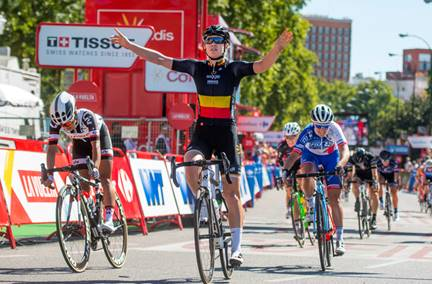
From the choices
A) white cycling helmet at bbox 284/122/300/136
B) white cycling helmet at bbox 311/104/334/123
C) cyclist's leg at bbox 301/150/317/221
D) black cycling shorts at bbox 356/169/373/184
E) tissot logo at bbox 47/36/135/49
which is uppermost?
tissot logo at bbox 47/36/135/49

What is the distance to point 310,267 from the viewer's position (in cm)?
1198

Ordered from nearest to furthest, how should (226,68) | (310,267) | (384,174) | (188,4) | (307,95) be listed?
(226,68), (310,267), (384,174), (188,4), (307,95)

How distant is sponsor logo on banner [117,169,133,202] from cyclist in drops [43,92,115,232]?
5.23 m

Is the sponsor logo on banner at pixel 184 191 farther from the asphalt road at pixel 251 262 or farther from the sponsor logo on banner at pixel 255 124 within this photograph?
the sponsor logo on banner at pixel 255 124

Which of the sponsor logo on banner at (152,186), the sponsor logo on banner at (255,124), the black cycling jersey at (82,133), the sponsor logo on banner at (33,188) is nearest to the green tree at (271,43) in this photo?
the sponsor logo on banner at (255,124)

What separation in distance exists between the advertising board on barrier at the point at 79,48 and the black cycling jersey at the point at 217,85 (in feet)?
43.4

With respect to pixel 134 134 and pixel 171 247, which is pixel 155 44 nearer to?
pixel 134 134

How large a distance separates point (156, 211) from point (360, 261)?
17.8ft

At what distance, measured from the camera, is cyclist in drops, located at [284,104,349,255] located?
42.4 feet

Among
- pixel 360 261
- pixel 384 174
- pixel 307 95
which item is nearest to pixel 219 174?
pixel 360 261

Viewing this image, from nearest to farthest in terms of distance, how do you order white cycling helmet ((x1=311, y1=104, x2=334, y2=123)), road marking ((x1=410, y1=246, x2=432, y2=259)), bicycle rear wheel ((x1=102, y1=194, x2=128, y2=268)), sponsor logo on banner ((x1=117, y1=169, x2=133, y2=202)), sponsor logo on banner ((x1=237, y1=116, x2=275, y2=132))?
bicycle rear wheel ((x1=102, y1=194, x2=128, y2=268))
white cycling helmet ((x1=311, y1=104, x2=334, y2=123))
road marking ((x1=410, y1=246, x2=432, y2=259))
sponsor logo on banner ((x1=117, y1=169, x2=133, y2=202))
sponsor logo on banner ((x1=237, y1=116, x2=275, y2=132))

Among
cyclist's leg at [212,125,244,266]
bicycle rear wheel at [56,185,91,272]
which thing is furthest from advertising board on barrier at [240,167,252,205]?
cyclist's leg at [212,125,244,266]

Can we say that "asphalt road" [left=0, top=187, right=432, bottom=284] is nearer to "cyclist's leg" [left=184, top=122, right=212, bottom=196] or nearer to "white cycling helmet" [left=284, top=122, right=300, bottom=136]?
"cyclist's leg" [left=184, top=122, right=212, bottom=196]

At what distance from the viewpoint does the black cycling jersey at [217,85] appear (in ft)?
32.2
